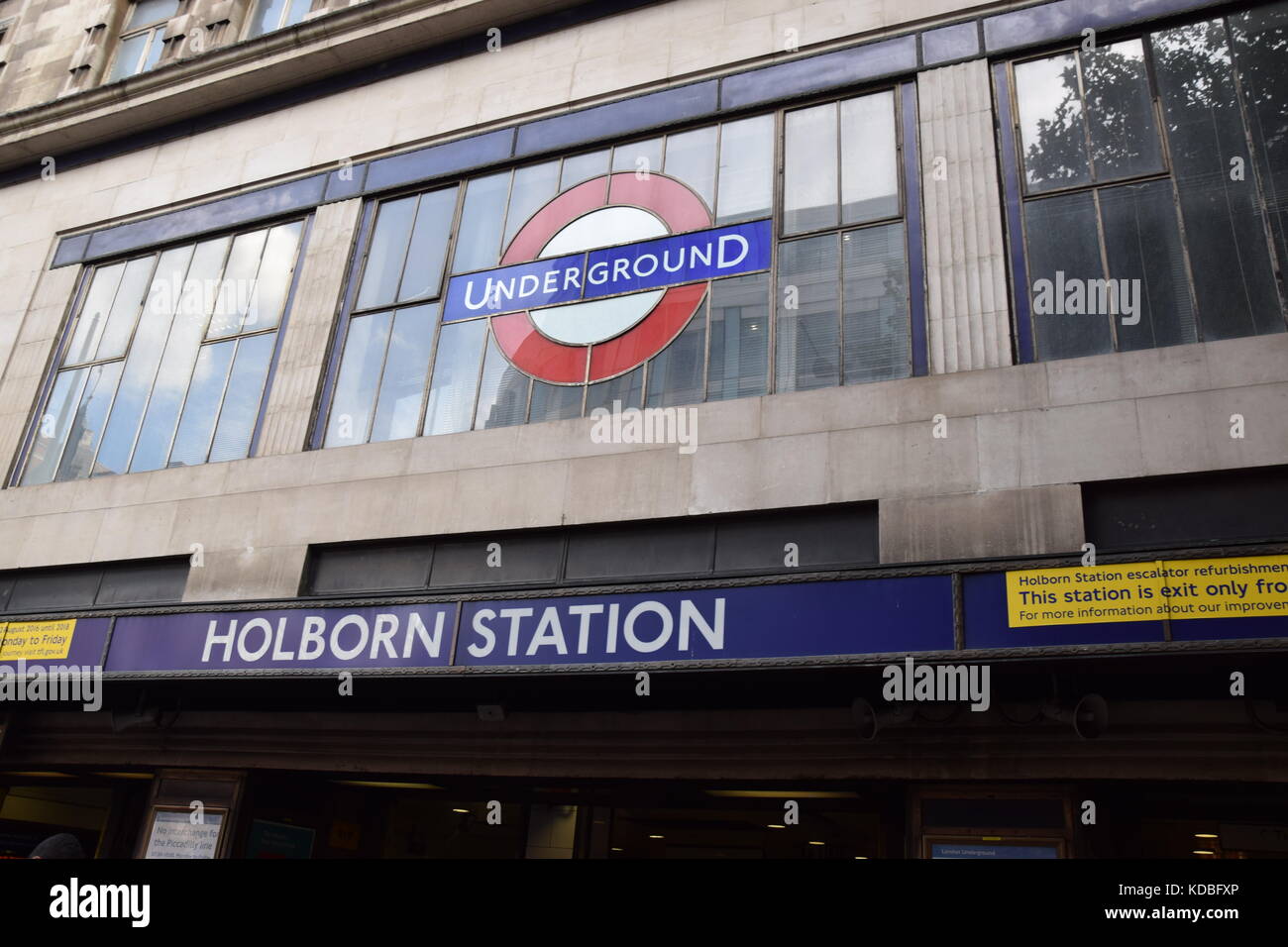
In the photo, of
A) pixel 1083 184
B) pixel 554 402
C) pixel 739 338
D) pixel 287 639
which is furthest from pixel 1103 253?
pixel 287 639

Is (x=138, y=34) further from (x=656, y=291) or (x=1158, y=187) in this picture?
(x=1158, y=187)

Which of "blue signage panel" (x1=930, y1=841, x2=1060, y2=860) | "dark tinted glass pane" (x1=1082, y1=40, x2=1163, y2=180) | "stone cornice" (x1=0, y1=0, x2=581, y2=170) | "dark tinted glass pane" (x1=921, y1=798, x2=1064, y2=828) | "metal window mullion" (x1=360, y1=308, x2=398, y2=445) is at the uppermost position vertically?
"stone cornice" (x1=0, y1=0, x2=581, y2=170)

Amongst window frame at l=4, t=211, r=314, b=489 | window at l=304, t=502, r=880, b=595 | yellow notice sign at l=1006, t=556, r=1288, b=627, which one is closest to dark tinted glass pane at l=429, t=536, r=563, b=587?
window at l=304, t=502, r=880, b=595

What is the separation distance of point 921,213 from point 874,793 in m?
6.66

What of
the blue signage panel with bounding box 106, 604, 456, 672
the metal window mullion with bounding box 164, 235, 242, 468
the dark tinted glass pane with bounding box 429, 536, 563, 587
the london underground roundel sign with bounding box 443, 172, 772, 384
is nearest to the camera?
the blue signage panel with bounding box 106, 604, 456, 672

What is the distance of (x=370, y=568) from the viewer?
12766mm

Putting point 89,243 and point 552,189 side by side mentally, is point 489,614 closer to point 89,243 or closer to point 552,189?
point 552,189

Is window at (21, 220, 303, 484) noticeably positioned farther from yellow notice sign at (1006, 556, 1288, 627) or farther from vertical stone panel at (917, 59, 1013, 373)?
yellow notice sign at (1006, 556, 1288, 627)

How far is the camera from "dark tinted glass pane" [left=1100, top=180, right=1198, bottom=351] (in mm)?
9938

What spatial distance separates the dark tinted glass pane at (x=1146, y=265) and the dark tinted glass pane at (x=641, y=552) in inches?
194

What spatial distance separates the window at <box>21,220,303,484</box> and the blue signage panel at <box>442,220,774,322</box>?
3697 mm

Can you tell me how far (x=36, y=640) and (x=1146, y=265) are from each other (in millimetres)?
14439

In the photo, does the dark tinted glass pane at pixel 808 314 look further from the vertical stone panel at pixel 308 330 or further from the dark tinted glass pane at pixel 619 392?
the vertical stone panel at pixel 308 330

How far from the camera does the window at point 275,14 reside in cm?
1859
